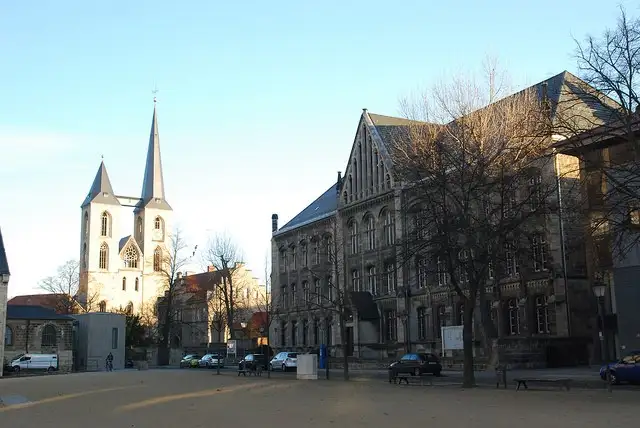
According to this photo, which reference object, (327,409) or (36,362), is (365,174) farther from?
(327,409)

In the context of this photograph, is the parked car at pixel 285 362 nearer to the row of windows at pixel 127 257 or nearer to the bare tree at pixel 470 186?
the bare tree at pixel 470 186

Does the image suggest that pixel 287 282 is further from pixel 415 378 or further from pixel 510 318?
pixel 415 378

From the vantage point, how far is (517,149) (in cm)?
3219

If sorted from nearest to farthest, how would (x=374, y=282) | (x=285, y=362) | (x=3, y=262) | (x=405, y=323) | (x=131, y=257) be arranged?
(x=285, y=362), (x=405, y=323), (x=3, y=262), (x=374, y=282), (x=131, y=257)

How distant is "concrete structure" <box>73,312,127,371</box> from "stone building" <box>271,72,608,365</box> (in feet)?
53.1

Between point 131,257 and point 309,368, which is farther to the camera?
point 131,257

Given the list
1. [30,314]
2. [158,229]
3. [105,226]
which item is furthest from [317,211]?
[158,229]

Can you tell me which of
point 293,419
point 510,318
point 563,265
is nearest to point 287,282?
point 510,318

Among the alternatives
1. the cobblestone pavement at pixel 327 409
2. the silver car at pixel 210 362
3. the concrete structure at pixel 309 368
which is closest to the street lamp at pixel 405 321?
the concrete structure at pixel 309 368

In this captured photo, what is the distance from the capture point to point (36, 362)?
62.4 metres

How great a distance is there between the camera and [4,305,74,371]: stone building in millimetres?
65375

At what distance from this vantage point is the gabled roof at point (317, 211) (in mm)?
69875

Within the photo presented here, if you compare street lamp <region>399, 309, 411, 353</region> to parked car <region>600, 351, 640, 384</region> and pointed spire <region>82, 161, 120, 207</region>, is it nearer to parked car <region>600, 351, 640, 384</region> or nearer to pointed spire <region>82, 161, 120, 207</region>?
parked car <region>600, 351, 640, 384</region>

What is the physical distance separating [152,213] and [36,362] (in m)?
85.0
